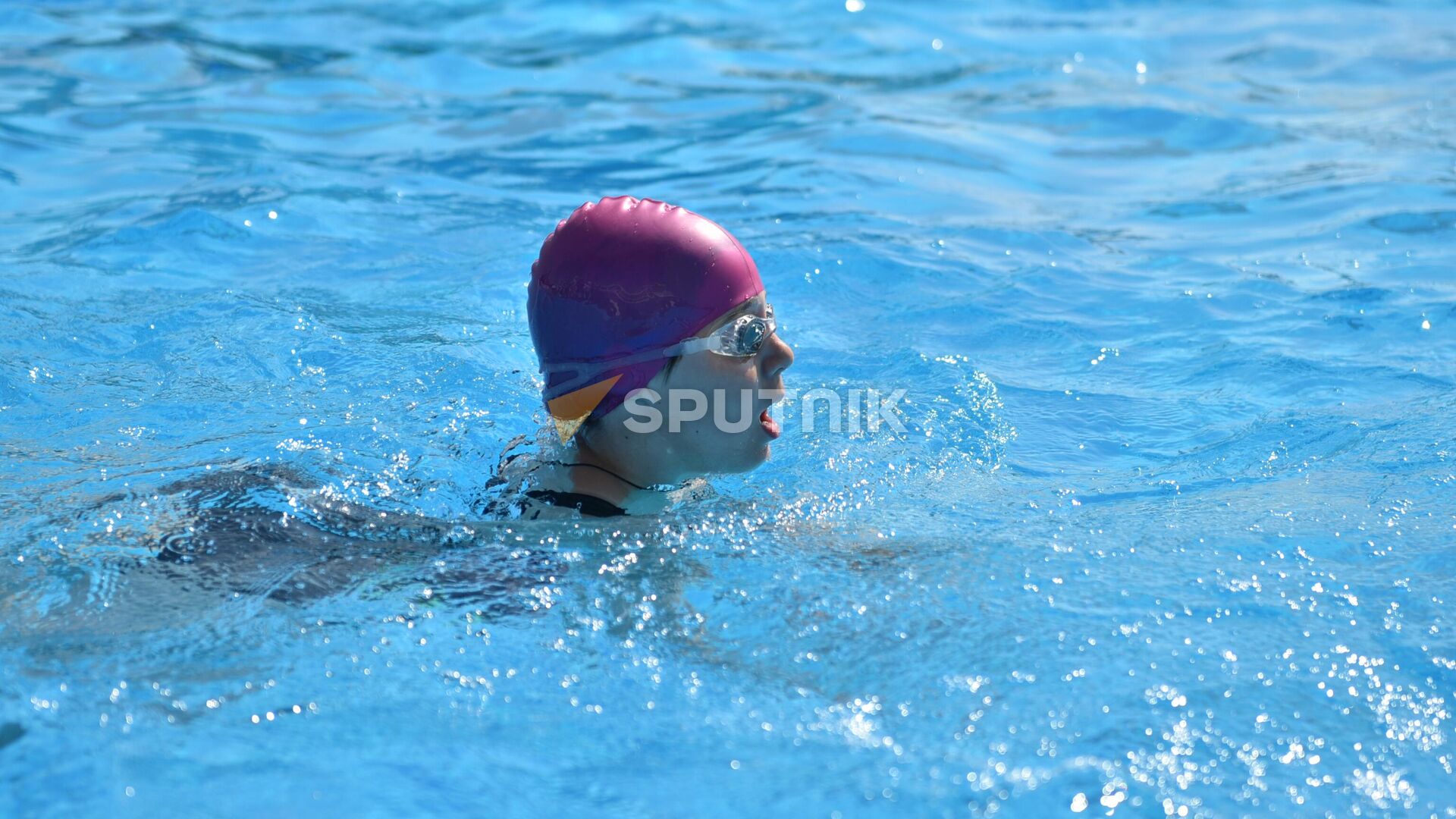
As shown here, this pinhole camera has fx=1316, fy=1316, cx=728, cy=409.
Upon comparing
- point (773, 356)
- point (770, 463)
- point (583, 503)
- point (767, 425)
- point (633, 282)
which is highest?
point (633, 282)

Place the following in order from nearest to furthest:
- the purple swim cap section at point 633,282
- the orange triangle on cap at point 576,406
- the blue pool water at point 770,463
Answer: the blue pool water at point 770,463 → the purple swim cap section at point 633,282 → the orange triangle on cap at point 576,406

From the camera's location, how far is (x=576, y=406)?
12.8ft

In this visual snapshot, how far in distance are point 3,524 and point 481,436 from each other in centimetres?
173

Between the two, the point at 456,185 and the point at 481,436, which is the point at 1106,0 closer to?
the point at 456,185

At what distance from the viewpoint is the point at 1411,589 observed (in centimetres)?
340

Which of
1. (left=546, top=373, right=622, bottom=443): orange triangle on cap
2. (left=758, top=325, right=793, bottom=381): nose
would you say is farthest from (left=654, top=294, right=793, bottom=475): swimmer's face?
(left=546, top=373, right=622, bottom=443): orange triangle on cap

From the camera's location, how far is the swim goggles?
376 cm

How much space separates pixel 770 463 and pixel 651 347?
1.15m

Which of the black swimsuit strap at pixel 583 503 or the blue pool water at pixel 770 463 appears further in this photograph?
the black swimsuit strap at pixel 583 503

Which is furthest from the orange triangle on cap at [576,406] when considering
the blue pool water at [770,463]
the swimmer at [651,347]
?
the blue pool water at [770,463]

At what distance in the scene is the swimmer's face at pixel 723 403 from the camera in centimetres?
378

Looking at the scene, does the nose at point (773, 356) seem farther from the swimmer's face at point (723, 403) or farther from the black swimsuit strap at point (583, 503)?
the black swimsuit strap at point (583, 503)

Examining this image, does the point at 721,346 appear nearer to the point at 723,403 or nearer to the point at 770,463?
the point at 723,403

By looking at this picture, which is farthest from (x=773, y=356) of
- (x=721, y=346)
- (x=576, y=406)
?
(x=576, y=406)
